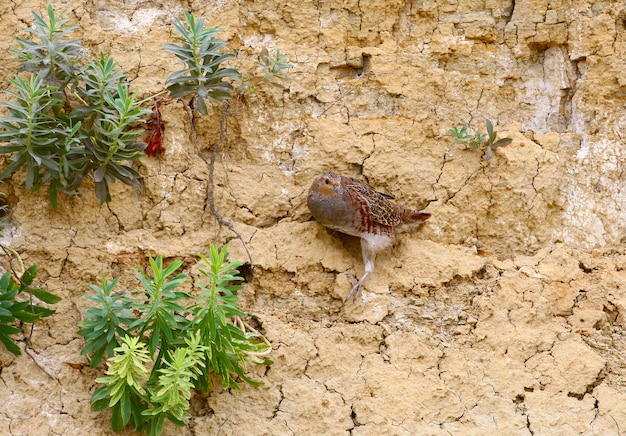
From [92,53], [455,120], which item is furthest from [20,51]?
[455,120]

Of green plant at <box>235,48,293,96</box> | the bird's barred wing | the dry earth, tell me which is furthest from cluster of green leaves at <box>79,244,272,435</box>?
green plant at <box>235,48,293,96</box>

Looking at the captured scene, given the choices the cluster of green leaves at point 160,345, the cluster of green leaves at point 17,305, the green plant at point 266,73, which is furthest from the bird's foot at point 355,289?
the cluster of green leaves at point 17,305

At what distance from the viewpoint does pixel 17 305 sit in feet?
16.2

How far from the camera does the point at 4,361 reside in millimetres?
5020

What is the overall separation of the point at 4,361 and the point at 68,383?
1.27 feet

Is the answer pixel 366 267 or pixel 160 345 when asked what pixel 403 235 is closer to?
pixel 366 267

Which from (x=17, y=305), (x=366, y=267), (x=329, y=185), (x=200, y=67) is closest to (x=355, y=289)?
(x=366, y=267)

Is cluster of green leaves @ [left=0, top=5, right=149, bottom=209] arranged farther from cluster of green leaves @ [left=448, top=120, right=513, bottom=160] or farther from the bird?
cluster of green leaves @ [left=448, top=120, right=513, bottom=160]

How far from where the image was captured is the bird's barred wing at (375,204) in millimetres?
5680

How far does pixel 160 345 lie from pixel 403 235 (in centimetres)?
192

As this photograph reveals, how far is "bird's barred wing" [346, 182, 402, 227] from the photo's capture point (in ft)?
18.6

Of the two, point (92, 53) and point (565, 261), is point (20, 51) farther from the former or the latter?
point (565, 261)

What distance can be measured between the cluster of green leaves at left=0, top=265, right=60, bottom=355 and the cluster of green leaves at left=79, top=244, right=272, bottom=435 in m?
0.33

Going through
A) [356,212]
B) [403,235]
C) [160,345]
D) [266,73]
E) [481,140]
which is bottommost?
[160,345]
